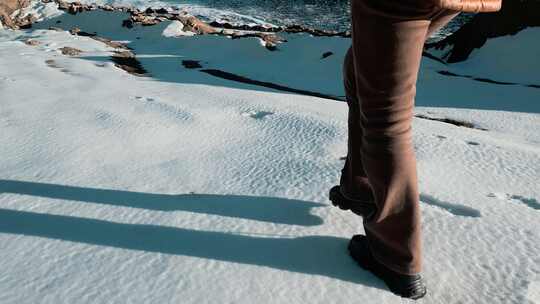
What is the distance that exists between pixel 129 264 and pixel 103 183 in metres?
0.58

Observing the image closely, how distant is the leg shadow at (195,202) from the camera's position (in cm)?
136

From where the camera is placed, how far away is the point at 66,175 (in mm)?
1636

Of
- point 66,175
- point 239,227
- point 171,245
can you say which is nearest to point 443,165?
point 239,227

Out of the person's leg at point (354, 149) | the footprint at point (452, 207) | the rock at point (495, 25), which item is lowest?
the rock at point (495, 25)

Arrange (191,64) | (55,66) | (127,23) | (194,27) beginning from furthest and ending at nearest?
(127,23)
(194,27)
(191,64)
(55,66)

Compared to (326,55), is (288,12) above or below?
below

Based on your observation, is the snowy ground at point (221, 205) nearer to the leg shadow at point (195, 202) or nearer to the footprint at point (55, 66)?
the leg shadow at point (195, 202)

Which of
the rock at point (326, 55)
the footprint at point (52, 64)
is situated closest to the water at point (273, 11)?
the rock at point (326, 55)

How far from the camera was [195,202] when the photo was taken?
145cm

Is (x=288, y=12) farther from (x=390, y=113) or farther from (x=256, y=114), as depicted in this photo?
(x=390, y=113)

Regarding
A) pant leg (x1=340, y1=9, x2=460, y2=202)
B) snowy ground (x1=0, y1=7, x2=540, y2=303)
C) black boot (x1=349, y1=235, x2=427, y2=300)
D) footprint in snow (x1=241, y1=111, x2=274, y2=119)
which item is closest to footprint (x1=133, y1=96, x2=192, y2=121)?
snowy ground (x1=0, y1=7, x2=540, y2=303)

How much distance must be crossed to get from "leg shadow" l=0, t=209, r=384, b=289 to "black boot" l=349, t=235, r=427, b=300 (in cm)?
2

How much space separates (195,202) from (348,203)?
0.49 metres

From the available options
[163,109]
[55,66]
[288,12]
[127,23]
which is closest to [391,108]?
[163,109]
